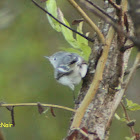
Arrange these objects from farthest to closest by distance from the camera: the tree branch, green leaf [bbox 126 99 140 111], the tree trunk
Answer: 1. green leaf [bbox 126 99 140 111]
2. the tree trunk
3. the tree branch

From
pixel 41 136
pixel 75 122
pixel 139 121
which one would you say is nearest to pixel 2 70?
pixel 41 136

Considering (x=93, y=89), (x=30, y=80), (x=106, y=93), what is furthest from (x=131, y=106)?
(x=30, y=80)

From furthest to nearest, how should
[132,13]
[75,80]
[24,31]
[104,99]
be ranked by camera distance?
[24,31] < [75,80] < [104,99] < [132,13]

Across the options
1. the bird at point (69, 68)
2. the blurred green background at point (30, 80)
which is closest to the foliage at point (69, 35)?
the bird at point (69, 68)

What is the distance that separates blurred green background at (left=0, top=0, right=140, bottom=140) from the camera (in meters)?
2.98

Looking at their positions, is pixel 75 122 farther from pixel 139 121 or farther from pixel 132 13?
pixel 139 121

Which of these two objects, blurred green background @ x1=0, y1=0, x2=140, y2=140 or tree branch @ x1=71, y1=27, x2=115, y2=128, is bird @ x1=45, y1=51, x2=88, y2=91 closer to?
tree branch @ x1=71, y1=27, x2=115, y2=128

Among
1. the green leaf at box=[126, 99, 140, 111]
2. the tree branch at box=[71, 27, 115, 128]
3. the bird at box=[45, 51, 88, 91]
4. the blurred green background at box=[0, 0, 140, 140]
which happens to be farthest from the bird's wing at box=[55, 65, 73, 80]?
the blurred green background at box=[0, 0, 140, 140]

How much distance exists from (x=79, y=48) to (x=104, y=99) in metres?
0.23

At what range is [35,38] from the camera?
334 cm

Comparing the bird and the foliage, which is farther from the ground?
the foliage

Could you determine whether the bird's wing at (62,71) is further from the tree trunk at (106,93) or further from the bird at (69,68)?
the tree trunk at (106,93)

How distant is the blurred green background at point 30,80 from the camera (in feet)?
9.77

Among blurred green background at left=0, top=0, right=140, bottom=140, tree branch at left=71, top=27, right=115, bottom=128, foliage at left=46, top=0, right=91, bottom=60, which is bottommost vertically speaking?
blurred green background at left=0, top=0, right=140, bottom=140
